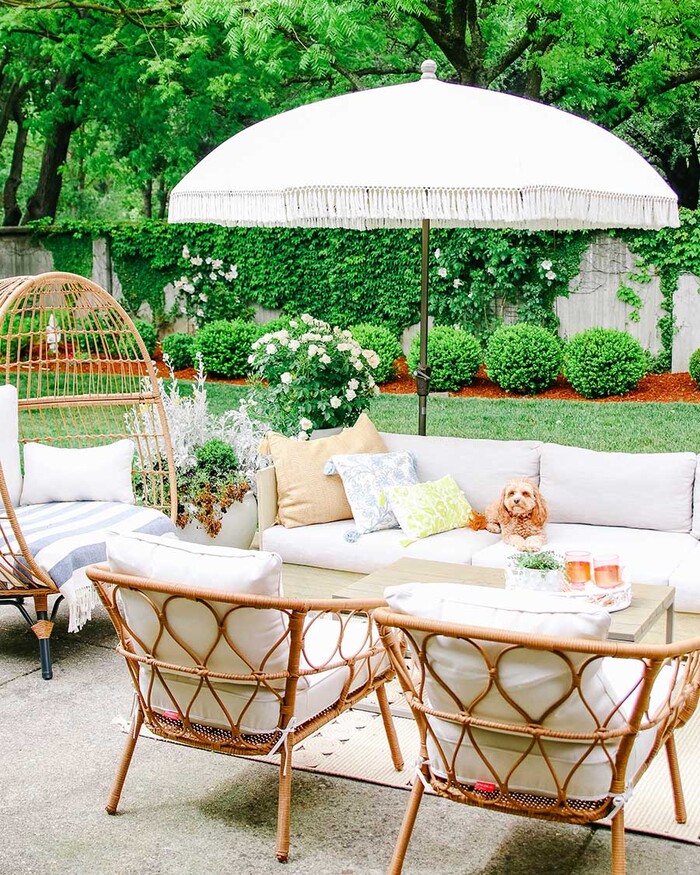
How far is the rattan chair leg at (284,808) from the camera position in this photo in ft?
8.78

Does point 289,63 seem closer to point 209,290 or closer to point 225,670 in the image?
point 209,290

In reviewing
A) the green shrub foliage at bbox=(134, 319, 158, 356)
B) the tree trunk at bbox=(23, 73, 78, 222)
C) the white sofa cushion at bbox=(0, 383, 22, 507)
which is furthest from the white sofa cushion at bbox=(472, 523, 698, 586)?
the tree trunk at bbox=(23, 73, 78, 222)

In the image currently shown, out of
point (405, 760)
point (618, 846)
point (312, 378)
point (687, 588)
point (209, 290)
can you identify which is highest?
point (209, 290)

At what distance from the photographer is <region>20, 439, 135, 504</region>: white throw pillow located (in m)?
4.86

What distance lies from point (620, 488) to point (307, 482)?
4.63 ft

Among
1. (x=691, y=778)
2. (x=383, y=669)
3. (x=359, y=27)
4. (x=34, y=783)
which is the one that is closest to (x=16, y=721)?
(x=34, y=783)

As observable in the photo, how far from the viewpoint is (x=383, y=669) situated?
10.2 feet

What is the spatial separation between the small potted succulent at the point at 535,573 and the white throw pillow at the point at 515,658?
1139 millimetres

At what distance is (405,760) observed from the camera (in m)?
3.28

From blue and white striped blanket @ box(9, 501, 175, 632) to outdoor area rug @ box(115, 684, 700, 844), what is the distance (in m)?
0.85

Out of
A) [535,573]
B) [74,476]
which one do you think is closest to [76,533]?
[74,476]

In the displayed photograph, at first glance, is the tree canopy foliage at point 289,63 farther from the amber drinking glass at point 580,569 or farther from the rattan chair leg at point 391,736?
the rattan chair leg at point 391,736

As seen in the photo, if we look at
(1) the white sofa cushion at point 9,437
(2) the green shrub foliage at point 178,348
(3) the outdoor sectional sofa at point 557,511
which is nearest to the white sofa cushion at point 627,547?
(3) the outdoor sectional sofa at point 557,511

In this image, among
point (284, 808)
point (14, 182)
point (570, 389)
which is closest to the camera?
point (284, 808)
